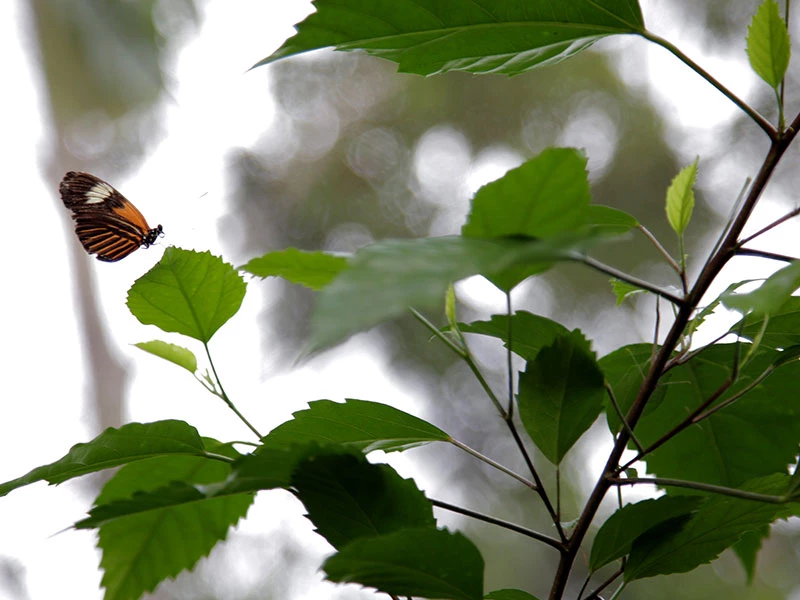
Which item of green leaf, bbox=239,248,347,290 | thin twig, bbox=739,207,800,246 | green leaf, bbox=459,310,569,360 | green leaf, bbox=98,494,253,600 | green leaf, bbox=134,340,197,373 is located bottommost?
green leaf, bbox=98,494,253,600

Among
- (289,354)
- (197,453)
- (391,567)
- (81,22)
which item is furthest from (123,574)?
(81,22)

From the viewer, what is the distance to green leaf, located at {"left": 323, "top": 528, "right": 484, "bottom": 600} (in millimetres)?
330

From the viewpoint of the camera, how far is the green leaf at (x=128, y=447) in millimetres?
433

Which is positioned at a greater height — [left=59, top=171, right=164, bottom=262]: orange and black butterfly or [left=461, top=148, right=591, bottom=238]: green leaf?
[left=59, top=171, right=164, bottom=262]: orange and black butterfly

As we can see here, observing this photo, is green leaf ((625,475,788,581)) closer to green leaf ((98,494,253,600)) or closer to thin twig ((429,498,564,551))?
thin twig ((429,498,564,551))

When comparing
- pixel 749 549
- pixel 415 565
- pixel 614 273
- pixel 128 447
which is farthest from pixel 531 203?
pixel 749 549

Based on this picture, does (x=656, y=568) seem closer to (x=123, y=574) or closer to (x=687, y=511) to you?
(x=687, y=511)

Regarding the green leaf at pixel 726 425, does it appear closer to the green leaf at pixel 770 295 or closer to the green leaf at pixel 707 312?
the green leaf at pixel 707 312

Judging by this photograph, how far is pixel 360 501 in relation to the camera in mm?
378

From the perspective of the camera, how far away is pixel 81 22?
5.78m

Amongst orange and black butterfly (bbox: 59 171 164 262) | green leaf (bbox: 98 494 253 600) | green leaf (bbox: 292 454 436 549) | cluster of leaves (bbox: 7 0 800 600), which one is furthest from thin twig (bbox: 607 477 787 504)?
orange and black butterfly (bbox: 59 171 164 262)

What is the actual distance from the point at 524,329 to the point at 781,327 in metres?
0.16

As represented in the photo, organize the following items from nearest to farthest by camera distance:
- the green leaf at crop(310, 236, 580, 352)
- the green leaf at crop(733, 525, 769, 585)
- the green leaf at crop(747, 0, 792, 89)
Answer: the green leaf at crop(310, 236, 580, 352), the green leaf at crop(747, 0, 792, 89), the green leaf at crop(733, 525, 769, 585)

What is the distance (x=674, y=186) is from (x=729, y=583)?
4.18 m
